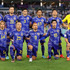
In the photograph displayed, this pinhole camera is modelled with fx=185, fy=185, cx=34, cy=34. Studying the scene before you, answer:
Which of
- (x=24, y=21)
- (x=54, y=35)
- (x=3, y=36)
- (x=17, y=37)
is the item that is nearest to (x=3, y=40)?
(x=3, y=36)

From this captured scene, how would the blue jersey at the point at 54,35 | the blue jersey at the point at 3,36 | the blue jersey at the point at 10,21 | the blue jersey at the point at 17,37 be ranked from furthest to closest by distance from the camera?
1. the blue jersey at the point at 10,21
2. the blue jersey at the point at 54,35
3. the blue jersey at the point at 3,36
4. the blue jersey at the point at 17,37

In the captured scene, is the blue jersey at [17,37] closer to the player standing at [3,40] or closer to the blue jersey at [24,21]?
the player standing at [3,40]

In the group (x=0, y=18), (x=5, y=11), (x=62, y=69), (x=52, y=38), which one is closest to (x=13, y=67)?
(x=62, y=69)

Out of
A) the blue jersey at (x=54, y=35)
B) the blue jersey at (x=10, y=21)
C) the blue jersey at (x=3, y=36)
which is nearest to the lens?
the blue jersey at (x=3, y=36)

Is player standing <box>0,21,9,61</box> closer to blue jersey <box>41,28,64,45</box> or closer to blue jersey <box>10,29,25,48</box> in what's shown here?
blue jersey <box>10,29,25,48</box>

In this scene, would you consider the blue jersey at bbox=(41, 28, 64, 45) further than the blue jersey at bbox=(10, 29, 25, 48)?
Yes

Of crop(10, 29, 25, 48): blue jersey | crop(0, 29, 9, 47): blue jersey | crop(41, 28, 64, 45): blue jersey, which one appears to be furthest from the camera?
crop(41, 28, 64, 45): blue jersey

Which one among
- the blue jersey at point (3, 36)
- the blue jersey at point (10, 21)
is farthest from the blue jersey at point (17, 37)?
the blue jersey at point (10, 21)

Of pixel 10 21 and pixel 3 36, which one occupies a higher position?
pixel 10 21

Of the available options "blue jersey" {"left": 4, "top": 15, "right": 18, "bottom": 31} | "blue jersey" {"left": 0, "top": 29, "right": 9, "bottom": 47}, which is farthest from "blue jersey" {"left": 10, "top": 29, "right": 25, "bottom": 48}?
"blue jersey" {"left": 4, "top": 15, "right": 18, "bottom": 31}

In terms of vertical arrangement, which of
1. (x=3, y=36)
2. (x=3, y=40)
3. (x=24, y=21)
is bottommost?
(x=3, y=40)

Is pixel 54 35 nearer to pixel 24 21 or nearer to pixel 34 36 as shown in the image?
pixel 34 36

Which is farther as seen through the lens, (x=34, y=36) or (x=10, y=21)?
(x=10, y=21)

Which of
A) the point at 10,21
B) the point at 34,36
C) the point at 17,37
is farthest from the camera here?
the point at 10,21
